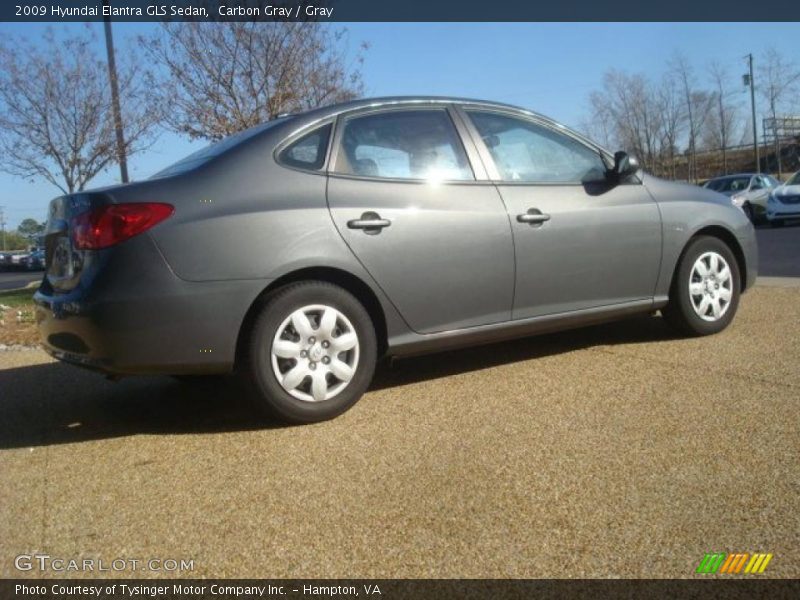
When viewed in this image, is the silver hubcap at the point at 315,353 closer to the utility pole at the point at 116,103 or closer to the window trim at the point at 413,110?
the window trim at the point at 413,110

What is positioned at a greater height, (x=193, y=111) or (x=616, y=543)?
(x=193, y=111)

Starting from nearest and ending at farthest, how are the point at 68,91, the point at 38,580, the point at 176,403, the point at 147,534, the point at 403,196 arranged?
1. the point at 38,580
2. the point at 147,534
3. the point at 403,196
4. the point at 176,403
5. the point at 68,91

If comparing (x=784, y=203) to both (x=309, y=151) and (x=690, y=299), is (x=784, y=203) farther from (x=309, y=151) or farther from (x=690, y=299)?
(x=309, y=151)

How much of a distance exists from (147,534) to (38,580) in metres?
0.36

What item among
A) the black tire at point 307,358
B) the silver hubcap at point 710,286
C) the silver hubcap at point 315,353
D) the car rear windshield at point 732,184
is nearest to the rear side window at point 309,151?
the black tire at point 307,358

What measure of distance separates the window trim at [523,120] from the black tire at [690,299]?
619 mm

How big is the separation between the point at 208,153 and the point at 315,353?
3.98 feet

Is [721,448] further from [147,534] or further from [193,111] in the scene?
[193,111]

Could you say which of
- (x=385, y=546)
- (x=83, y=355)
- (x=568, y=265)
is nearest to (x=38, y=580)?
(x=385, y=546)

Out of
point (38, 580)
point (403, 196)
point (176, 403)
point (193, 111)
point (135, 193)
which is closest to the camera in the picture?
point (38, 580)

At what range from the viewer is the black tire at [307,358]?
11.5 ft

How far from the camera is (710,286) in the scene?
508 cm

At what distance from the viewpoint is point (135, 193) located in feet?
11.1

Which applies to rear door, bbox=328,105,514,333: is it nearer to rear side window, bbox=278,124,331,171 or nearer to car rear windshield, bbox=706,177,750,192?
rear side window, bbox=278,124,331,171
